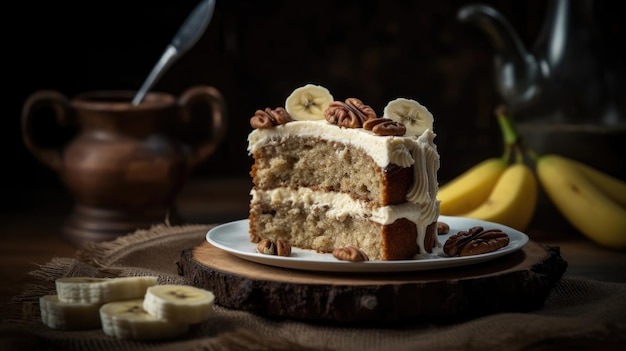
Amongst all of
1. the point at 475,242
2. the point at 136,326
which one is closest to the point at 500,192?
the point at 475,242

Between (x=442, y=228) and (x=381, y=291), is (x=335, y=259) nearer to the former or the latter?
(x=381, y=291)

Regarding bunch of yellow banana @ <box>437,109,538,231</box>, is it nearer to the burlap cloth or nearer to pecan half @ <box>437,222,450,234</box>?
pecan half @ <box>437,222,450,234</box>

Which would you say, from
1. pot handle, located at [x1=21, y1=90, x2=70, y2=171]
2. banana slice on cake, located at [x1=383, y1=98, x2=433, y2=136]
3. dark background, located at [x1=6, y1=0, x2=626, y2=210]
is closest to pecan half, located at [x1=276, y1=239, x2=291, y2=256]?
banana slice on cake, located at [x1=383, y1=98, x2=433, y2=136]

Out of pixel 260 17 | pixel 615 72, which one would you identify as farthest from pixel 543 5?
pixel 260 17

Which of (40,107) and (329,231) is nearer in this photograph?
(329,231)

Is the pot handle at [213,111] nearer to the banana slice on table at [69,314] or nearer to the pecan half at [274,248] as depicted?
the pecan half at [274,248]

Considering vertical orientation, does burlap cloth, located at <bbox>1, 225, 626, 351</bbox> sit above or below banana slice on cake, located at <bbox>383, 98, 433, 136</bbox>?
below

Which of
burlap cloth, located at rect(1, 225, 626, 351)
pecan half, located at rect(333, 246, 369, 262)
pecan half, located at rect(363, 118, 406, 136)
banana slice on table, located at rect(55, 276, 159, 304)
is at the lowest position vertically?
burlap cloth, located at rect(1, 225, 626, 351)

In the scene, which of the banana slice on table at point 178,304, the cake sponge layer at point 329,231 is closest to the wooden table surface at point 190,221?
the banana slice on table at point 178,304
